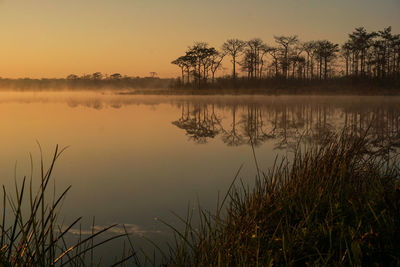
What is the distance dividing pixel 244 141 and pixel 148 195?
5.95 m

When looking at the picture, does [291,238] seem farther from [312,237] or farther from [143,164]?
[143,164]

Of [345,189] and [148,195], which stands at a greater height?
[345,189]

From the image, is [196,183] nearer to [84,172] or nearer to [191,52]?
[84,172]

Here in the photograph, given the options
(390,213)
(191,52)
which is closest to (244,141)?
(390,213)

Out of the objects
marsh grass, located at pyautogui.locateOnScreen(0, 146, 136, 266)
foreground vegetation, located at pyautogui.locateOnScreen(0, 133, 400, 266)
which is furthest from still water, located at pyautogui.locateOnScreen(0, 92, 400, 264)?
foreground vegetation, located at pyautogui.locateOnScreen(0, 133, 400, 266)

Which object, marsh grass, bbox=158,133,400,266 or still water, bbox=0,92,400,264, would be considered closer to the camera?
marsh grass, bbox=158,133,400,266

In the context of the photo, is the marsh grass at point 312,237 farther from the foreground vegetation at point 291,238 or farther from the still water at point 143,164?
the still water at point 143,164

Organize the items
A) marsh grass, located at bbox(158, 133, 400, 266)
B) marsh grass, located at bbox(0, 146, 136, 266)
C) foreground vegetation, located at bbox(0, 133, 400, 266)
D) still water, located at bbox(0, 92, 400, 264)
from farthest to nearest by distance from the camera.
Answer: still water, located at bbox(0, 92, 400, 264) < marsh grass, located at bbox(158, 133, 400, 266) < foreground vegetation, located at bbox(0, 133, 400, 266) < marsh grass, located at bbox(0, 146, 136, 266)

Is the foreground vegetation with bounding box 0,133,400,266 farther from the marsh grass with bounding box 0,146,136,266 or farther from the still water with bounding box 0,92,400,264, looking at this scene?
the still water with bounding box 0,92,400,264

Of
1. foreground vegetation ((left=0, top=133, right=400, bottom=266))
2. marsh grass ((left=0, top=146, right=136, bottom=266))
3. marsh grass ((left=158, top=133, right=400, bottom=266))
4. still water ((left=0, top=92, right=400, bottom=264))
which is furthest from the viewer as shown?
still water ((left=0, top=92, right=400, bottom=264))

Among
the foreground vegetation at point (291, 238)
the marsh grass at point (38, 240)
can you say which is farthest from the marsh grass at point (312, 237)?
the marsh grass at point (38, 240)

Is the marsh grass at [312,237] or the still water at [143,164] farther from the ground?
the marsh grass at [312,237]

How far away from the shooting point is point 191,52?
56000 mm

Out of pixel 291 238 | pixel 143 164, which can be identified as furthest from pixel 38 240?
pixel 143 164
